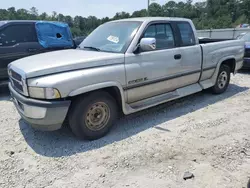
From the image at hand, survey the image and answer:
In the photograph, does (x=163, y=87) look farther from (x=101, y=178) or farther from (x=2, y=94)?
(x=2, y=94)

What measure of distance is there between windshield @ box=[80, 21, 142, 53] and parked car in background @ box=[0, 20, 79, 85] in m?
2.48

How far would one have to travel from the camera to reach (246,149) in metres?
3.41

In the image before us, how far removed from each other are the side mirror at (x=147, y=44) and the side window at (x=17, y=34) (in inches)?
155

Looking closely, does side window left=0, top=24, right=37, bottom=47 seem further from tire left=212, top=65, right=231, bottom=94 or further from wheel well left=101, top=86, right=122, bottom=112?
tire left=212, top=65, right=231, bottom=94

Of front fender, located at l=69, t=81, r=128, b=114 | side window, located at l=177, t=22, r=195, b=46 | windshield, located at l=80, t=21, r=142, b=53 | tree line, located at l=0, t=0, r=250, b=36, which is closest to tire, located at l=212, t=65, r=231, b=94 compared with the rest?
side window, located at l=177, t=22, r=195, b=46

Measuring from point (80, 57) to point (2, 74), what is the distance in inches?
134

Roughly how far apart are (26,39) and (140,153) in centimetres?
488

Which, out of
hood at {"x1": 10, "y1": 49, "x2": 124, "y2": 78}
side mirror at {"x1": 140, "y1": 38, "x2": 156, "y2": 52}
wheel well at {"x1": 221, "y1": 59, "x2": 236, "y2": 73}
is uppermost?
side mirror at {"x1": 140, "y1": 38, "x2": 156, "y2": 52}

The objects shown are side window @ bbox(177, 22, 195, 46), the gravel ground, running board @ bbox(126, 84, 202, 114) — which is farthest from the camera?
side window @ bbox(177, 22, 195, 46)

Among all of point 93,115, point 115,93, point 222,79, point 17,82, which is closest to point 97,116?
point 93,115

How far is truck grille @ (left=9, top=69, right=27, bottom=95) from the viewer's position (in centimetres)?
342

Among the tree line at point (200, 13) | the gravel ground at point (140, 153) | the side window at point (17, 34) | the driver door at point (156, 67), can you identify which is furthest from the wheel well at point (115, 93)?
the tree line at point (200, 13)

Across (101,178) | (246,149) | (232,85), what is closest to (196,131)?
(246,149)

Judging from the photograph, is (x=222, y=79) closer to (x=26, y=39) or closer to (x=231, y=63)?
(x=231, y=63)
